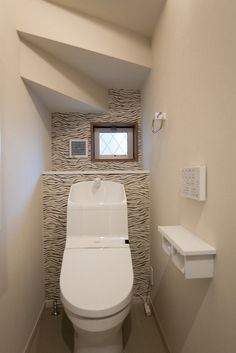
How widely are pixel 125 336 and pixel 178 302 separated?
Answer: 660 mm

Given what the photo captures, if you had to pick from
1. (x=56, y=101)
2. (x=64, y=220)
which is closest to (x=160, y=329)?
(x=64, y=220)

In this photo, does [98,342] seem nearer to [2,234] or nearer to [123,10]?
[2,234]

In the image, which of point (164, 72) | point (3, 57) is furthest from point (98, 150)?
point (3, 57)

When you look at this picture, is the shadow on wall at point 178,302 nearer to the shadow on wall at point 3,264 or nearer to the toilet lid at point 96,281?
the toilet lid at point 96,281

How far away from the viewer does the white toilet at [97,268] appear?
3.94 feet

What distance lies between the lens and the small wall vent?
2.53m

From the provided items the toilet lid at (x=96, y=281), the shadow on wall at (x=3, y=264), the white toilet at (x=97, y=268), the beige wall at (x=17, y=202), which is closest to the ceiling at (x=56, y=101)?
the beige wall at (x=17, y=202)

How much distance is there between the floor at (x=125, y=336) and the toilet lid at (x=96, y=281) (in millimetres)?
633

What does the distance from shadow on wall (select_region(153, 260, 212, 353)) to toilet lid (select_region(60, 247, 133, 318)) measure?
Result: 0.27 meters

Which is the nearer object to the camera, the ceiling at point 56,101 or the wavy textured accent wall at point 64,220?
the ceiling at point 56,101

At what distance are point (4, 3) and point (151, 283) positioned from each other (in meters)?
2.27

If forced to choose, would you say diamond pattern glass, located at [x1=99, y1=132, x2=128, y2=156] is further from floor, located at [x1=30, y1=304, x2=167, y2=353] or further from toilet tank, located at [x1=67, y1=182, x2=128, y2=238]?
floor, located at [x1=30, y1=304, x2=167, y2=353]

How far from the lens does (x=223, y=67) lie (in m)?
0.83

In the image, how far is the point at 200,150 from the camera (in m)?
1.04
